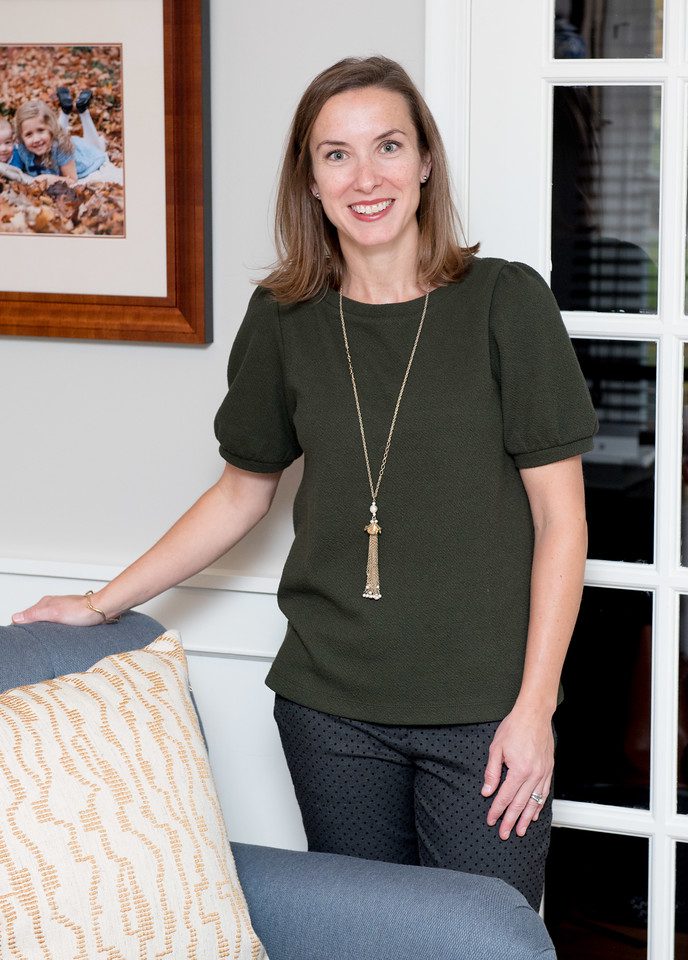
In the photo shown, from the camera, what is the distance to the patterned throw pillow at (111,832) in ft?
4.28

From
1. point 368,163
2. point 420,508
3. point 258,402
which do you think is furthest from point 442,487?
point 368,163

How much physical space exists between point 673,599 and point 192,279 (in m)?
1.00

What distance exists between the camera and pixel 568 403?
153cm

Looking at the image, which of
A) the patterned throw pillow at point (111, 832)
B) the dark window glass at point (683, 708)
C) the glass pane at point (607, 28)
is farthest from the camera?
the dark window glass at point (683, 708)

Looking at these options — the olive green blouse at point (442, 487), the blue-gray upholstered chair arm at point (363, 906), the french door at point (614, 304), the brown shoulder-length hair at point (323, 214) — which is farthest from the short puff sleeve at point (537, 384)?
the blue-gray upholstered chair arm at point (363, 906)

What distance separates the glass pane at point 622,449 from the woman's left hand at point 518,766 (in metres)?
0.55

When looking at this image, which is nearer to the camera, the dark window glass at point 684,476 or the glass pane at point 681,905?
the dark window glass at point 684,476

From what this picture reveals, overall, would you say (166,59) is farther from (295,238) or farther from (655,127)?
(655,127)

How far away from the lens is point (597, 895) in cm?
215

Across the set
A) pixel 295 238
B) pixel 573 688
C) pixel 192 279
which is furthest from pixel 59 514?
pixel 573 688

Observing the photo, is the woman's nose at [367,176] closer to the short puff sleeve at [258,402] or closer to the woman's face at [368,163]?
the woman's face at [368,163]

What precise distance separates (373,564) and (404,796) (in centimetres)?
35

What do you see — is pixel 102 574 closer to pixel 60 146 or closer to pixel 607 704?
pixel 60 146

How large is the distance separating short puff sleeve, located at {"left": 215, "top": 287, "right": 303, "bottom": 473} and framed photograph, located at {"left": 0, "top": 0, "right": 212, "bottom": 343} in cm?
32
